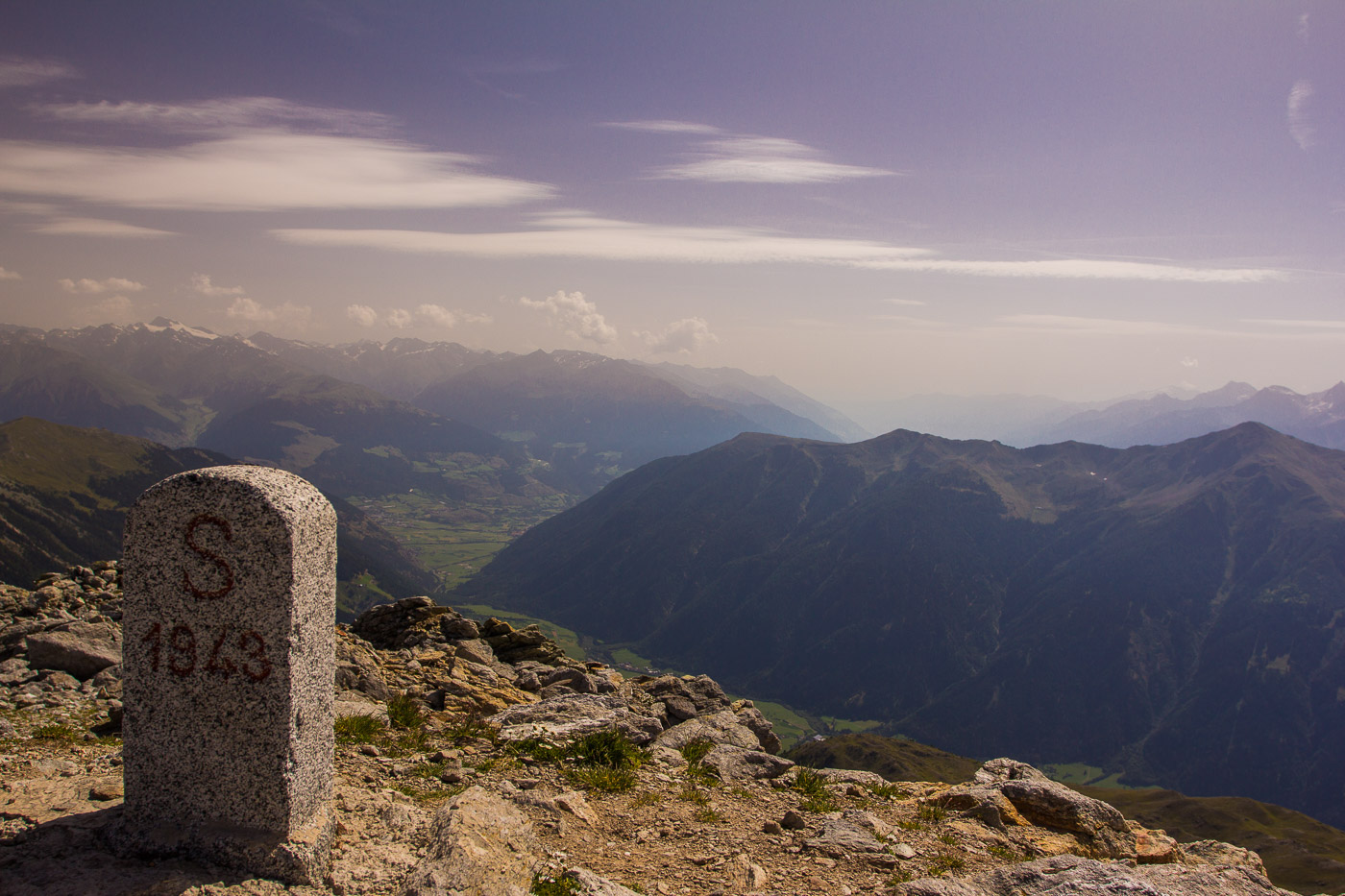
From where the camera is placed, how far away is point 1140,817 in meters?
Answer: 146

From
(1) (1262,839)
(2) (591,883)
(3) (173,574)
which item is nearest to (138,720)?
(3) (173,574)

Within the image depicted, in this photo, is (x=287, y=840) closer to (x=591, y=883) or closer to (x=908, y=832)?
(x=591, y=883)

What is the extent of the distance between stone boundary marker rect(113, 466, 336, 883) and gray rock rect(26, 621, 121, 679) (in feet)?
35.7

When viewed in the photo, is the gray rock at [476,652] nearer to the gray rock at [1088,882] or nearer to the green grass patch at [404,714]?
the green grass patch at [404,714]

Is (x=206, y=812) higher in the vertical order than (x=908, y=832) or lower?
higher

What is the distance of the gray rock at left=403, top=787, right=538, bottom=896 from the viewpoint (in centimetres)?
812

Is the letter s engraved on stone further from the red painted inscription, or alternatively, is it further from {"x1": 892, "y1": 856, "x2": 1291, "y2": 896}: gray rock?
{"x1": 892, "y1": 856, "x2": 1291, "y2": 896}: gray rock

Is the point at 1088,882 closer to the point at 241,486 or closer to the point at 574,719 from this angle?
the point at 574,719

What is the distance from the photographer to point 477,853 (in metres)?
8.76

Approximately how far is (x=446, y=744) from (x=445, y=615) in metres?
12.9

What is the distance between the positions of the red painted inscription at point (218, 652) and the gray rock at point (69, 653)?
11.6 meters

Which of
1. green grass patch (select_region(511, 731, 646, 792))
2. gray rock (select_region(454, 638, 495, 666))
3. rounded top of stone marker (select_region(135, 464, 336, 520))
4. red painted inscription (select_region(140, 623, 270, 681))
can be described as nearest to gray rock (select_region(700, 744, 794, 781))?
green grass patch (select_region(511, 731, 646, 792))

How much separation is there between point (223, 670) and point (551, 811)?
18.3 ft

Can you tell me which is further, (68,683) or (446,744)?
(68,683)
